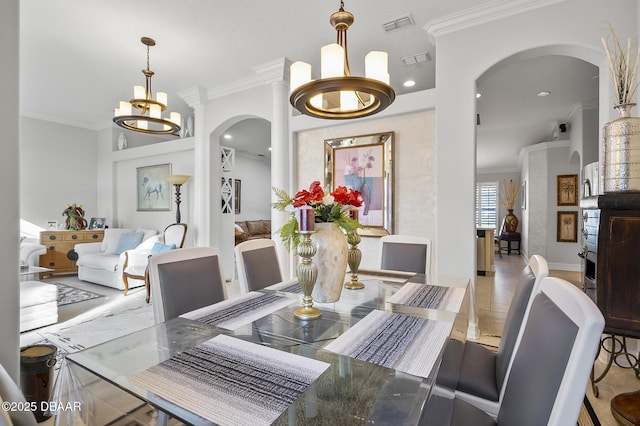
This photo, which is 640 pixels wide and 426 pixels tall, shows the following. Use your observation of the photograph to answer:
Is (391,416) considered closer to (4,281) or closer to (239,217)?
(4,281)

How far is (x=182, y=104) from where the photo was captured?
17.0 ft

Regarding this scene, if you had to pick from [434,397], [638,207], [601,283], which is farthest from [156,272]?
[638,207]

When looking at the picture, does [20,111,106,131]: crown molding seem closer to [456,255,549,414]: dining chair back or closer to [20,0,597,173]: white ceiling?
[20,0,597,173]: white ceiling

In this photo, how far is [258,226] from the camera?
8.52 m

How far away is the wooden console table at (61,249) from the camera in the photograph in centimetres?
522

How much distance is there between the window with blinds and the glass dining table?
10380mm

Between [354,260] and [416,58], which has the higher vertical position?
[416,58]

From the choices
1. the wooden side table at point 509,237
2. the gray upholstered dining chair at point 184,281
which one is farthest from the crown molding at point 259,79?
the wooden side table at point 509,237

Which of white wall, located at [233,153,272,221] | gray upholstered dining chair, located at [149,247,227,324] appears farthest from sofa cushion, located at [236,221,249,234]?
gray upholstered dining chair, located at [149,247,227,324]

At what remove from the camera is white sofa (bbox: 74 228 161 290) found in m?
4.52

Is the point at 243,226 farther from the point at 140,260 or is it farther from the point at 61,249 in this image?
the point at 140,260

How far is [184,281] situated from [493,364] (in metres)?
1.51

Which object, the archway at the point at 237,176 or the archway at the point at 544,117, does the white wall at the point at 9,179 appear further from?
the archway at the point at 544,117

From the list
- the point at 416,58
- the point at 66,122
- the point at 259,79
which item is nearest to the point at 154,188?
the point at 66,122
